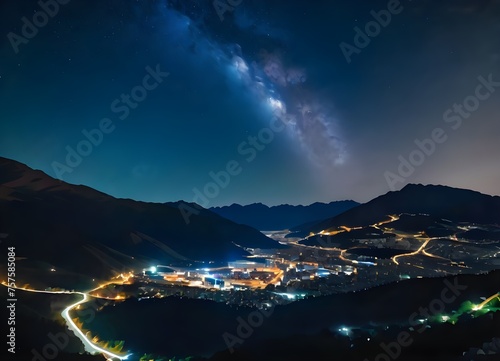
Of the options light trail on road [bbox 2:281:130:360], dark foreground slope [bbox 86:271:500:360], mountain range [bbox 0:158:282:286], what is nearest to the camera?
dark foreground slope [bbox 86:271:500:360]

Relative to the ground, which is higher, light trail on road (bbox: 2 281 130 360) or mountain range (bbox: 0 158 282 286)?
mountain range (bbox: 0 158 282 286)

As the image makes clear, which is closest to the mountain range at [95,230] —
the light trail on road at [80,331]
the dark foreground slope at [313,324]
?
the light trail on road at [80,331]

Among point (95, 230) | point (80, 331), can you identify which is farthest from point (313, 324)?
point (95, 230)

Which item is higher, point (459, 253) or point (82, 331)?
point (459, 253)

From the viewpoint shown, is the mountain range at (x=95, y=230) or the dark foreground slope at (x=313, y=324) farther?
the mountain range at (x=95, y=230)

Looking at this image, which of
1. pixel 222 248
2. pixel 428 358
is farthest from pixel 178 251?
pixel 428 358

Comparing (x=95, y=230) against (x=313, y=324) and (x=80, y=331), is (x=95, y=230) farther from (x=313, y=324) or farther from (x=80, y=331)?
(x=313, y=324)

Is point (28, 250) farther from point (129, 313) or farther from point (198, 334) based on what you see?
point (198, 334)

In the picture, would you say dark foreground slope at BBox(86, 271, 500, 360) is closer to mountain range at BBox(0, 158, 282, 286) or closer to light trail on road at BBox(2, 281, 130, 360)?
light trail on road at BBox(2, 281, 130, 360)

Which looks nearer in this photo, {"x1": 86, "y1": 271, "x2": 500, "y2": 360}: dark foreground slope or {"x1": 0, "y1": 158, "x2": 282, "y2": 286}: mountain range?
{"x1": 86, "y1": 271, "x2": 500, "y2": 360}: dark foreground slope

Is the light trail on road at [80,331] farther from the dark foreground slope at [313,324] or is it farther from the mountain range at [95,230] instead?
the mountain range at [95,230]

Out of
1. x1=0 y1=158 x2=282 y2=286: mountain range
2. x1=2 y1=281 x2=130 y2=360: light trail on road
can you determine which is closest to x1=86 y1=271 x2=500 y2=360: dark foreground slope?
x1=2 y1=281 x2=130 y2=360: light trail on road
